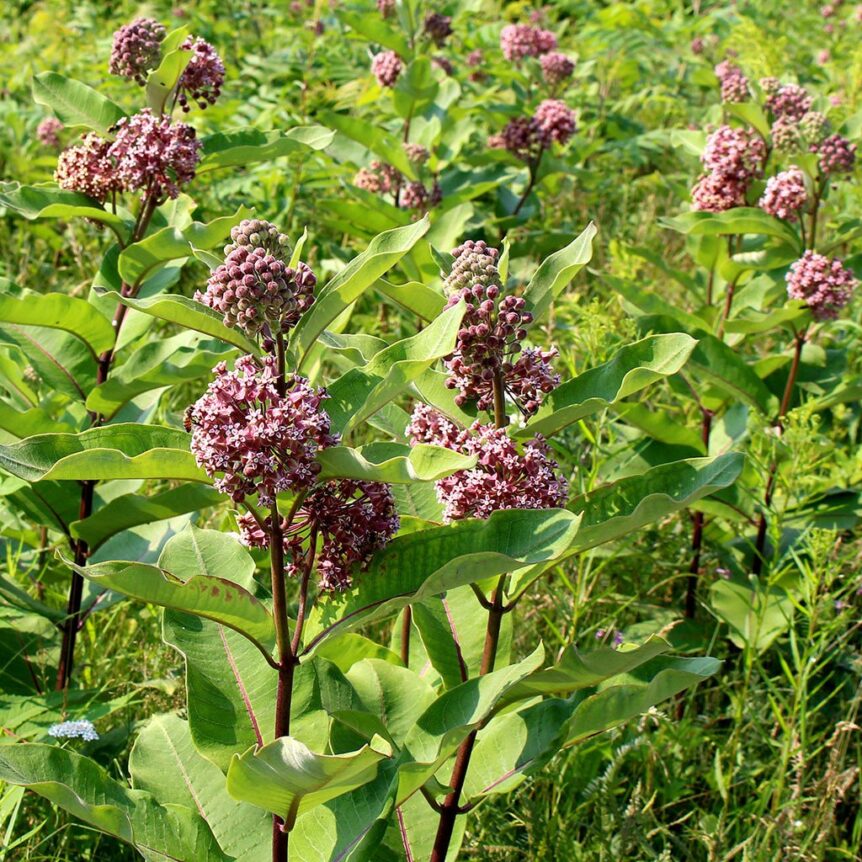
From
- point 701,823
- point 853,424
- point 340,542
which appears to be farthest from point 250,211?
point 853,424

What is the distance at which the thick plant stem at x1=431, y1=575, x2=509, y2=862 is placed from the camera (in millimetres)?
1983

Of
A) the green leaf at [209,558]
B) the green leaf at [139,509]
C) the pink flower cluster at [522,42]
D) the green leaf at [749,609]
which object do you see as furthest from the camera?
the pink flower cluster at [522,42]

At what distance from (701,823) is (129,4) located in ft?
24.4

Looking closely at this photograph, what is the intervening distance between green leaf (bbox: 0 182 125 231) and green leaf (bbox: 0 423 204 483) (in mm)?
1160

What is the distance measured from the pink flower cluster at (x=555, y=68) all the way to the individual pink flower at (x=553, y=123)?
72 cm

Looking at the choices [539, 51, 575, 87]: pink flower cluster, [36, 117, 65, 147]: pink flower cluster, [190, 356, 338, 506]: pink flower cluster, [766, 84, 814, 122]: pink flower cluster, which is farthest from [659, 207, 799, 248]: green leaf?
[36, 117, 65, 147]: pink flower cluster

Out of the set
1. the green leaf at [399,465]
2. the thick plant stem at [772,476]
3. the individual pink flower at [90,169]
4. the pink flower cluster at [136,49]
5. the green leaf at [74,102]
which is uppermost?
the pink flower cluster at [136,49]

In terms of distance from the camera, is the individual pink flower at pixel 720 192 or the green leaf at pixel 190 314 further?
the individual pink flower at pixel 720 192

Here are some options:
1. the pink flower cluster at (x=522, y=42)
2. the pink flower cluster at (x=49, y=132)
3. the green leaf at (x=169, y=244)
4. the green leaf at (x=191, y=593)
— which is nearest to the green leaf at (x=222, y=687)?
the green leaf at (x=191, y=593)

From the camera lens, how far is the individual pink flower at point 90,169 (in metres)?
2.82

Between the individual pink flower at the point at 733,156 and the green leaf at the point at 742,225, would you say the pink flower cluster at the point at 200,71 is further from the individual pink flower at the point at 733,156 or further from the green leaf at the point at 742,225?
the individual pink flower at the point at 733,156

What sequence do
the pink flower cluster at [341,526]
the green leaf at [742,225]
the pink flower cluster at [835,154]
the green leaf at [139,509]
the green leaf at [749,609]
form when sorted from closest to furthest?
the pink flower cluster at [341,526]
the green leaf at [139,509]
the green leaf at [749,609]
the green leaf at [742,225]
the pink flower cluster at [835,154]

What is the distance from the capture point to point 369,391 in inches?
69.1

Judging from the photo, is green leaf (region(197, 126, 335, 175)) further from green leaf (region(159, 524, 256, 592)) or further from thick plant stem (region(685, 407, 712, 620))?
thick plant stem (region(685, 407, 712, 620))
